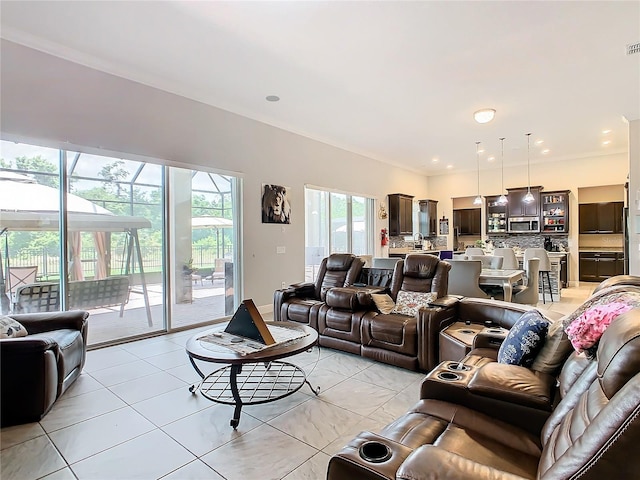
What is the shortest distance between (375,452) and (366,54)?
12.6 ft

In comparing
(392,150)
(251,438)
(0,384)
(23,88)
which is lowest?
(251,438)

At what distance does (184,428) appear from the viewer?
2.53 m

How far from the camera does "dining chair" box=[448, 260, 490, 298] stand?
5.02 metres

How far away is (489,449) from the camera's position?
5.04 feet

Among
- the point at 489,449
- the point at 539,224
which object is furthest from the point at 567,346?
the point at 539,224

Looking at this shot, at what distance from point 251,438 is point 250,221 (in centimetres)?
386

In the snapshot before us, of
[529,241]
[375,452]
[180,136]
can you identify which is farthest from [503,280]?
[529,241]

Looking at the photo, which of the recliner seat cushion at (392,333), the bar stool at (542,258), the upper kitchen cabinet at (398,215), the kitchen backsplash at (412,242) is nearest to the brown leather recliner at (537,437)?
the recliner seat cushion at (392,333)

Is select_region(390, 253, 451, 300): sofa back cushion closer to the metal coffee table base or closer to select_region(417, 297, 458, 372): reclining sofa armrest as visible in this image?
select_region(417, 297, 458, 372): reclining sofa armrest

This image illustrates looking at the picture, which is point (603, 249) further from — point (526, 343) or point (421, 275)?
point (526, 343)

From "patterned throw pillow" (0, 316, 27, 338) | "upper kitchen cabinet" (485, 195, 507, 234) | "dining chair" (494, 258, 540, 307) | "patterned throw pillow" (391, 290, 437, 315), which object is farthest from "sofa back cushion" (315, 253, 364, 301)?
"upper kitchen cabinet" (485, 195, 507, 234)

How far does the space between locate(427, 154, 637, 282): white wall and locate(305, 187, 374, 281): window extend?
11.8 feet

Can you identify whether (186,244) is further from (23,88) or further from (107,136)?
(23,88)

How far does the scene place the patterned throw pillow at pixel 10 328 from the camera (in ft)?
9.17
